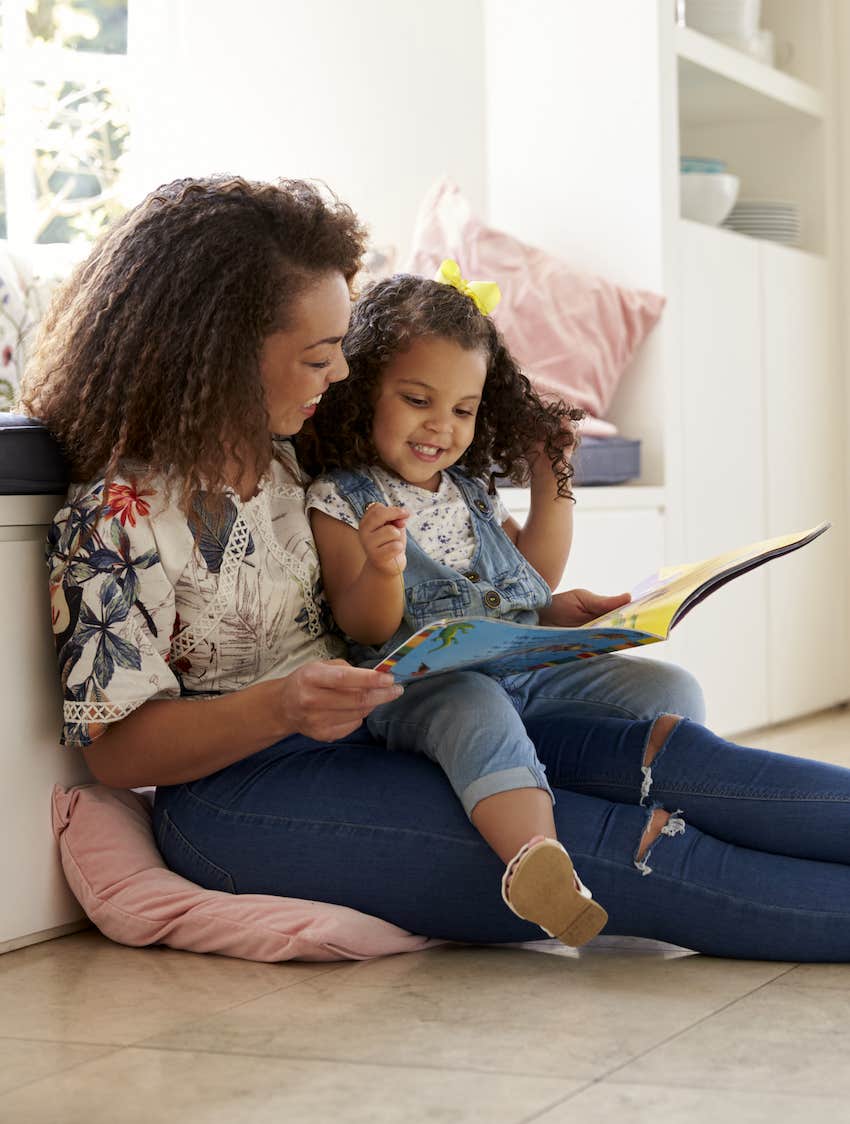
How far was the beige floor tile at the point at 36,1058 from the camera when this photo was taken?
1143 mm

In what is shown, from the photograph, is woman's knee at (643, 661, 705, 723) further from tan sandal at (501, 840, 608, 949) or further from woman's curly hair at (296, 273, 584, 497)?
tan sandal at (501, 840, 608, 949)

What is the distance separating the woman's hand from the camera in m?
1.71

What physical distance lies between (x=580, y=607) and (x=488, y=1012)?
56 centimetres

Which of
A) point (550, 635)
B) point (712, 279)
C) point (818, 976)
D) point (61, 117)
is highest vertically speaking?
point (61, 117)

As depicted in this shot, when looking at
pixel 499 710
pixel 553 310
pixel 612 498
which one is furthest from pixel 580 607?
Answer: pixel 553 310

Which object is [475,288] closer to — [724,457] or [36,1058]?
[36,1058]

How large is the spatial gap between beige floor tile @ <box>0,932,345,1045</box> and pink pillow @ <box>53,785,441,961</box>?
0.02m

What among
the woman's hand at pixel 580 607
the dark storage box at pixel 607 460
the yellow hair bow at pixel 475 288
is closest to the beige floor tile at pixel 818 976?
the woman's hand at pixel 580 607

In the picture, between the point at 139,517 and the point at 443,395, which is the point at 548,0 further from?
the point at 139,517

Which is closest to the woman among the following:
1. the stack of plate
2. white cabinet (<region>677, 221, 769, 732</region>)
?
white cabinet (<region>677, 221, 769, 732</region>)

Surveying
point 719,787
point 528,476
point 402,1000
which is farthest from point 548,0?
point 402,1000

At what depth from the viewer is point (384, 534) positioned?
4.69ft

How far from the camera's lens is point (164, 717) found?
57.1 inches

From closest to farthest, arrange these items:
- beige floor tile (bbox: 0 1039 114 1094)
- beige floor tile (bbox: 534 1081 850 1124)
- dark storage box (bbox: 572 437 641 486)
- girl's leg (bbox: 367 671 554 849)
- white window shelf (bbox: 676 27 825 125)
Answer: beige floor tile (bbox: 534 1081 850 1124)
beige floor tile (bbox: 0 1039 114 1094)
girl's leg (bbox: 367 671 554 849)
dark storage box (bbox: 572 437 641 486)
white window shelf (bbox: 676 27 825 125)
